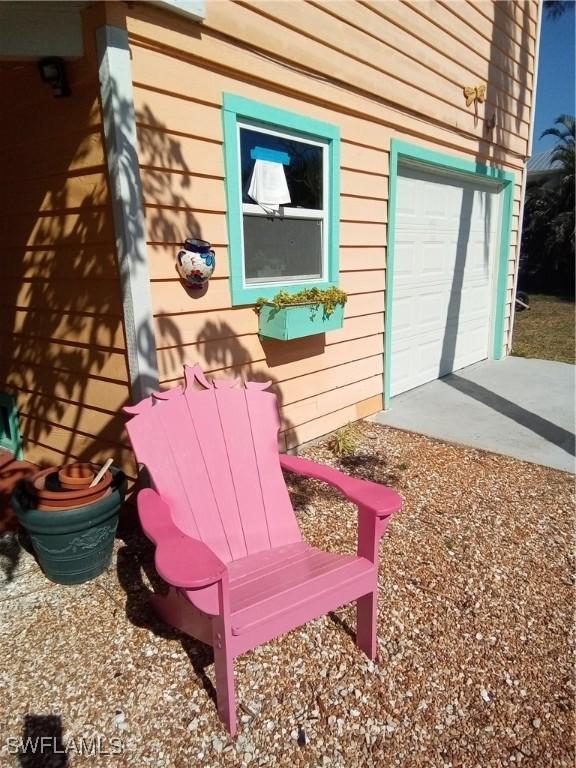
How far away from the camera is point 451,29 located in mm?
5066

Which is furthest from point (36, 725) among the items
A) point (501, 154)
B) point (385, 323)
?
point (501, 154)

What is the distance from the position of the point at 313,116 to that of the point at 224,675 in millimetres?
3459

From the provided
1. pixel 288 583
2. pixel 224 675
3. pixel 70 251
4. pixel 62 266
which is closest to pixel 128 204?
pixel 70 251

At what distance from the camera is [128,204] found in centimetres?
270

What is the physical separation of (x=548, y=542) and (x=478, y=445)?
129 cm

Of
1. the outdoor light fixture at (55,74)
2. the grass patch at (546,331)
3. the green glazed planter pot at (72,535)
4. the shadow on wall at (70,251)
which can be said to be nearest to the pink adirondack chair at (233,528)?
the green glazed planter pot at (72,535)

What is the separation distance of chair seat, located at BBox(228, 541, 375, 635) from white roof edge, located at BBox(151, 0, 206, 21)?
2714 mm

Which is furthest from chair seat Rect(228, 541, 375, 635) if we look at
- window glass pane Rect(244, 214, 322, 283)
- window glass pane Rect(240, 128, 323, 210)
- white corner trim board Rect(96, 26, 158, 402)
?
window glass pane Rect(240, 128, 323, 210)

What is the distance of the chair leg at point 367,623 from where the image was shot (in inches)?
81.4

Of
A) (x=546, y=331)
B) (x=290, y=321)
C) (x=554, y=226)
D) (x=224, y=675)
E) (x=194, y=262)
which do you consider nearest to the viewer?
(x=224, y=675)

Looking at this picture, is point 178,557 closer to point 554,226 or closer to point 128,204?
point 128,204

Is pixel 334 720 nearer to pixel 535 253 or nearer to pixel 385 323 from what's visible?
pixel 385 323

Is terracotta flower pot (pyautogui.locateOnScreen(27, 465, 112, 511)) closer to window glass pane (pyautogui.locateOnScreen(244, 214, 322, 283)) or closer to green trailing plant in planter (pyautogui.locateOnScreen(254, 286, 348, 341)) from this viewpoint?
green trailing plant in planter (pyautogui.locateOnScreen(254, 286, 348, 341))

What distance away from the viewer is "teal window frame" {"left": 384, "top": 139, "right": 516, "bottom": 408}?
15.3 ft
